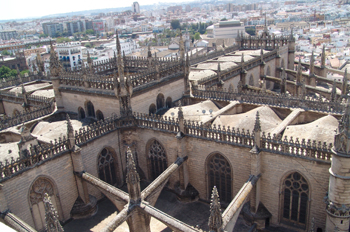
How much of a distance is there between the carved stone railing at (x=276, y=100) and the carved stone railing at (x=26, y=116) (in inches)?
644

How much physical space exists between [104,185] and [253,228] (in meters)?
A: 11.7

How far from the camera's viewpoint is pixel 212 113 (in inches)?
1197

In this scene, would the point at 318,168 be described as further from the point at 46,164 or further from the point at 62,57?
the point at 62,57

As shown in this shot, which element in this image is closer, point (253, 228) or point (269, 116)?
point (253, 228)

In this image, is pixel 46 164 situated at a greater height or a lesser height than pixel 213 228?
greater

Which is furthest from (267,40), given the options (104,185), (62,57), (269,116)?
(62,57)

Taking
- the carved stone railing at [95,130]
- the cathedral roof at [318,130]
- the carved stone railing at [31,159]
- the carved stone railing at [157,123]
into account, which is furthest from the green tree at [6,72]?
the cathedral roof at [318,130]

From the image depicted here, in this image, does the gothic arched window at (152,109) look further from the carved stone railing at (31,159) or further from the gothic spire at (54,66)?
the gothic spire at (54,66)

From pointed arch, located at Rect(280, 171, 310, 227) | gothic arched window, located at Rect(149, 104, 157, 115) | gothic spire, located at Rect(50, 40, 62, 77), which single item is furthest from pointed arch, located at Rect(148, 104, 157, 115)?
pointed arch, located at Rect(280, 171, 310, 227)

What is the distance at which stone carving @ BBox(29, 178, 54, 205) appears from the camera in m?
22.5

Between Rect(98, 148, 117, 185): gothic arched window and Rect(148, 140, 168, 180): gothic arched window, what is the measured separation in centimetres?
346

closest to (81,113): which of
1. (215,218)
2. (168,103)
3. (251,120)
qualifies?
(168,103)

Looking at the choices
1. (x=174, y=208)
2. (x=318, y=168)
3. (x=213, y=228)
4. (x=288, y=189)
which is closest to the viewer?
(x=213, y=228)

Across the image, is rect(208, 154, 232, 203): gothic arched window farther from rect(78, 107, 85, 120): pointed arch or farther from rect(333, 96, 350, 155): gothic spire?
rect(78, 107, 85, 120): pointed arch
